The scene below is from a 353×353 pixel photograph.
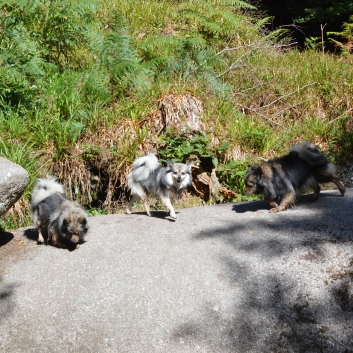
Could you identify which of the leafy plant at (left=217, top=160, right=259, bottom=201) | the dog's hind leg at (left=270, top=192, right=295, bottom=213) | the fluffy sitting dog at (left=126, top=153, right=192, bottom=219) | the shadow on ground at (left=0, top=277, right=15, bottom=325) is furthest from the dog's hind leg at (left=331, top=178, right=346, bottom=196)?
the shadow on ground at (left=0, top=277, right=15, bottom=325)

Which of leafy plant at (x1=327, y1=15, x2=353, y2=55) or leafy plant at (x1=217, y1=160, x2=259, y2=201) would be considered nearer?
leafy plant at (x1=217, y1=160, x2=259, y2=201)

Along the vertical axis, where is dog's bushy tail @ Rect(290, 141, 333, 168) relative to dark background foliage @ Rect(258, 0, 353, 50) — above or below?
below

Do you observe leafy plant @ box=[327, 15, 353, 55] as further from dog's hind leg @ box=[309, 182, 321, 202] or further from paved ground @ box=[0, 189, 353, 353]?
paved ground @ box=[0, 189, 353, 353]

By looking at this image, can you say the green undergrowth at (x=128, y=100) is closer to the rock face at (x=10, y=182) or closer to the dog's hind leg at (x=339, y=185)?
the rock face at (x=10, y=182)

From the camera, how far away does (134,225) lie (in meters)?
6.38

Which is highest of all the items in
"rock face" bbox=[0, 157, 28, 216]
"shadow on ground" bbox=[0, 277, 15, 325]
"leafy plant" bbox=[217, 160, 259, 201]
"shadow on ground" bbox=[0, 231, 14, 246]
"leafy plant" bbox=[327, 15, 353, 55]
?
"leafy plant" bbox=[327, 15, 353, 55]

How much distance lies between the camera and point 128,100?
29.8 ft

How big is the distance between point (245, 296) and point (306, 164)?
256cm

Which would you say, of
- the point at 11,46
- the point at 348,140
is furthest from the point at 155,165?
the point at 348,140

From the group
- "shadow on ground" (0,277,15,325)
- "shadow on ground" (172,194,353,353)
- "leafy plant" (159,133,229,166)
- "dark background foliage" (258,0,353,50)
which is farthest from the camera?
"dark background foliage" (258,0,353,50)

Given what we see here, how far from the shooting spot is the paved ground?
4.36 metres

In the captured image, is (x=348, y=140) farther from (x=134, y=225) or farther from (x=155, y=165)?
(x=134, y=225)

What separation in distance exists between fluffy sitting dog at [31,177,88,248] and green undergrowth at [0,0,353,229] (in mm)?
1361

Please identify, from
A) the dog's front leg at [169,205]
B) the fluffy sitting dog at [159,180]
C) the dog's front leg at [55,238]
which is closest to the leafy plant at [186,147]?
the fluffy sitting dog at [159,180]
